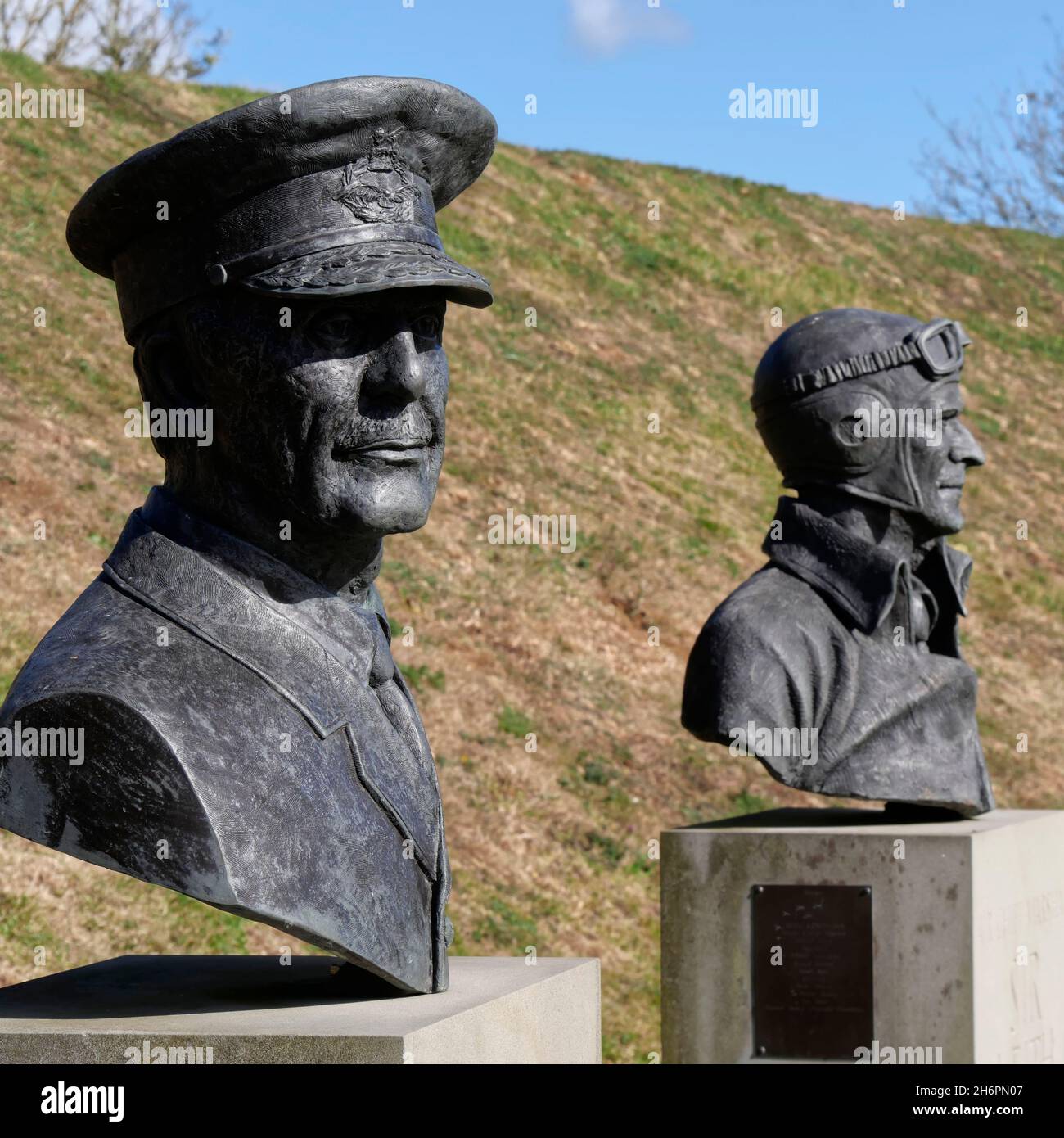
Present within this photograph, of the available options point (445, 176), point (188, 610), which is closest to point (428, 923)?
point (188, 610)

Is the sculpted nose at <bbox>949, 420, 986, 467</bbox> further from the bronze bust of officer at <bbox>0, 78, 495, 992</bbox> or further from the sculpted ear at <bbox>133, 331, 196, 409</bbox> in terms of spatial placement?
the sculpted ear at <bbox>133, 331, 196, 409</bbox>

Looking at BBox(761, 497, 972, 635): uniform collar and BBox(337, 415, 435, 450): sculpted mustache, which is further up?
BBox(761, 497, 972, 635): uniform collar

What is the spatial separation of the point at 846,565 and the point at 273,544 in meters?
3.29

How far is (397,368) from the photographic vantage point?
318cm

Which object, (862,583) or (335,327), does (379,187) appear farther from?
(862,583)

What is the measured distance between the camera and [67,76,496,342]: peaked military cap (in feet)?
10.3

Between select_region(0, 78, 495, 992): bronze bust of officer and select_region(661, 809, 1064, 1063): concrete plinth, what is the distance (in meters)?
2.59

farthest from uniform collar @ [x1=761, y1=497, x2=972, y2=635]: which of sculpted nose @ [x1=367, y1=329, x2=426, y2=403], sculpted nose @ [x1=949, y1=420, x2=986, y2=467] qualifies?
sculpted nose @ [x1=367, y1=329, x2=426, y2=403]

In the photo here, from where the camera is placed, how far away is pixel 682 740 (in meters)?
12.2

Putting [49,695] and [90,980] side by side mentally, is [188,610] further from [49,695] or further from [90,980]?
[90,980]

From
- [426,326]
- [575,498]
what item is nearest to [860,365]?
[426,326]

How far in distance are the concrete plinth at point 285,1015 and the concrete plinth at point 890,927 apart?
1904mm

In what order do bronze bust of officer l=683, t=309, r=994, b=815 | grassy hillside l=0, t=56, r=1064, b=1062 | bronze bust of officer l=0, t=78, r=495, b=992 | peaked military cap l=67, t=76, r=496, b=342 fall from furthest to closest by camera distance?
grassy hillside l=0, t=56, r=1064, b=1062
bronze bust of officer l=683, t=309, r=994, b=815
peaked military cap l=67, t=76, r=496, b=342
bronze bust of officer l=0, t=78, r=495, b=992

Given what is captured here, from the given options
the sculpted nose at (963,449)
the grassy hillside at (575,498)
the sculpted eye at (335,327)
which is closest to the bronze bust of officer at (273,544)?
the sculpted eye at (335,327)
